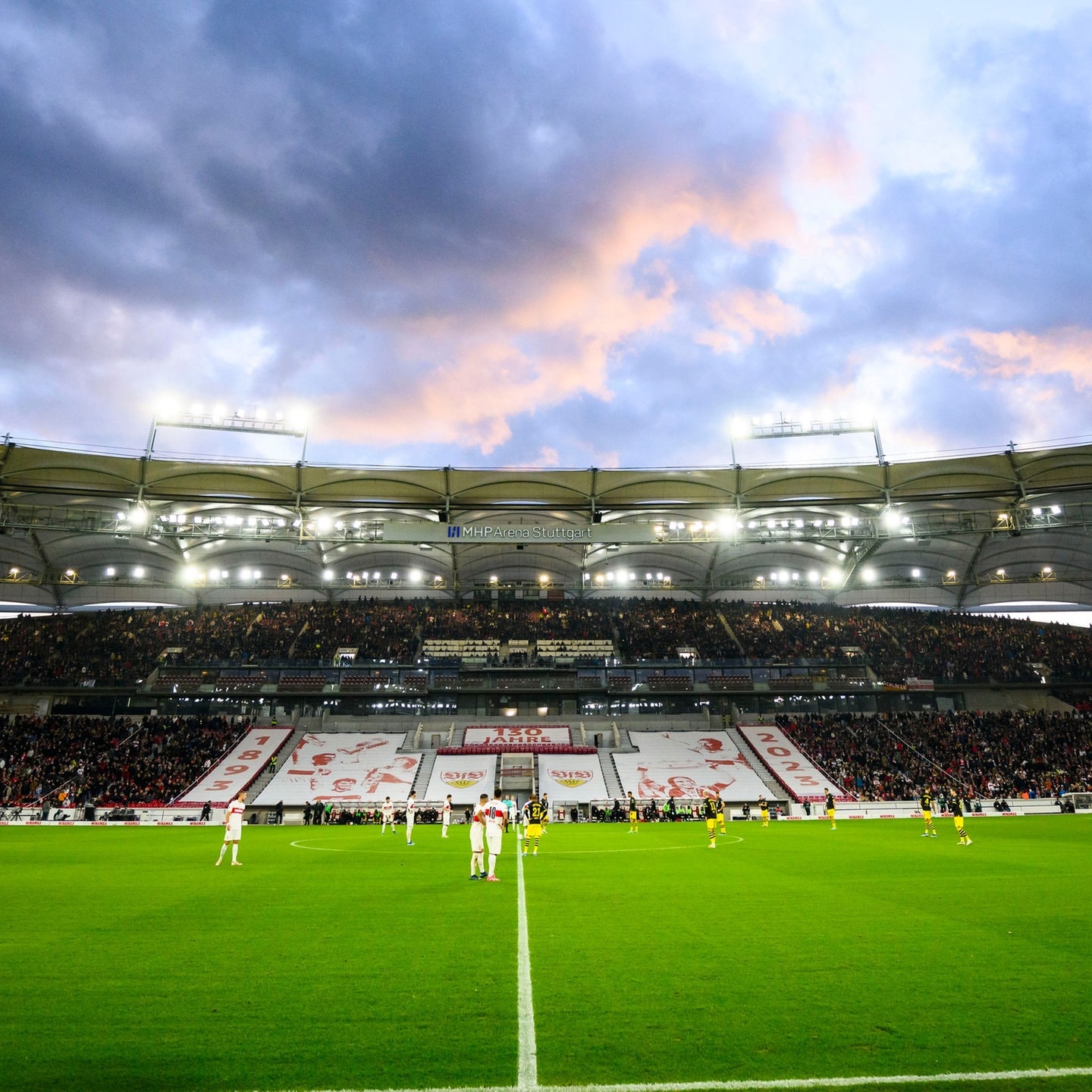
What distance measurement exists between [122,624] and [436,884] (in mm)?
57067

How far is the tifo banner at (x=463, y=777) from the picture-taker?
40.3m

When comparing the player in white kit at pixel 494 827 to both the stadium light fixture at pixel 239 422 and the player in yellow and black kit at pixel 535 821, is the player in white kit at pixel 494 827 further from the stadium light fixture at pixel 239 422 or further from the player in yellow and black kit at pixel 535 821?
the stadium light fixture at pixel 239 422

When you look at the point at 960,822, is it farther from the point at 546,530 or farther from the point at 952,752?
the point at 952,752

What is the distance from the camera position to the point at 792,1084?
13.7 ft

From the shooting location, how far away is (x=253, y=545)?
6081cm

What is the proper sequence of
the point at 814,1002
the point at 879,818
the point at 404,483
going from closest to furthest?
the point at 814,1002, the point at 879,818, the point at 404,483

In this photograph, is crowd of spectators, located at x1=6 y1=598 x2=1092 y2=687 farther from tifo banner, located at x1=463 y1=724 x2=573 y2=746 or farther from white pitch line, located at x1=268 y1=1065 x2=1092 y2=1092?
white pitch line, located at x1=268 y1=1065 x2=1092 y2=1092

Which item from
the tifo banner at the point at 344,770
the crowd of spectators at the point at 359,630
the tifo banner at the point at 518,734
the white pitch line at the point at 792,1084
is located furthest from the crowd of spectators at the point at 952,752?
the white pitch line at the point at 792,1084

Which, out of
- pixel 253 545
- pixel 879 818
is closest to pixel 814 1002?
pixel 879 818

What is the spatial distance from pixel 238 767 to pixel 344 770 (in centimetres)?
670

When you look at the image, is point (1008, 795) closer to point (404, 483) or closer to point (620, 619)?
point (620, 619)

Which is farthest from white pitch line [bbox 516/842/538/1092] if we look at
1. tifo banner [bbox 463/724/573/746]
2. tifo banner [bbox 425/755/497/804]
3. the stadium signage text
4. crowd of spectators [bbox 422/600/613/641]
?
crowd of spectators [bbox 422/600/613/641]

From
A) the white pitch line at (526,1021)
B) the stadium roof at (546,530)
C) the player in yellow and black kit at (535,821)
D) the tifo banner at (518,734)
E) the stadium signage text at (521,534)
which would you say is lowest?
the player in yellow and black kit at (535,821)

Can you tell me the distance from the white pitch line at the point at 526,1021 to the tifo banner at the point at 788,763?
36.2m
